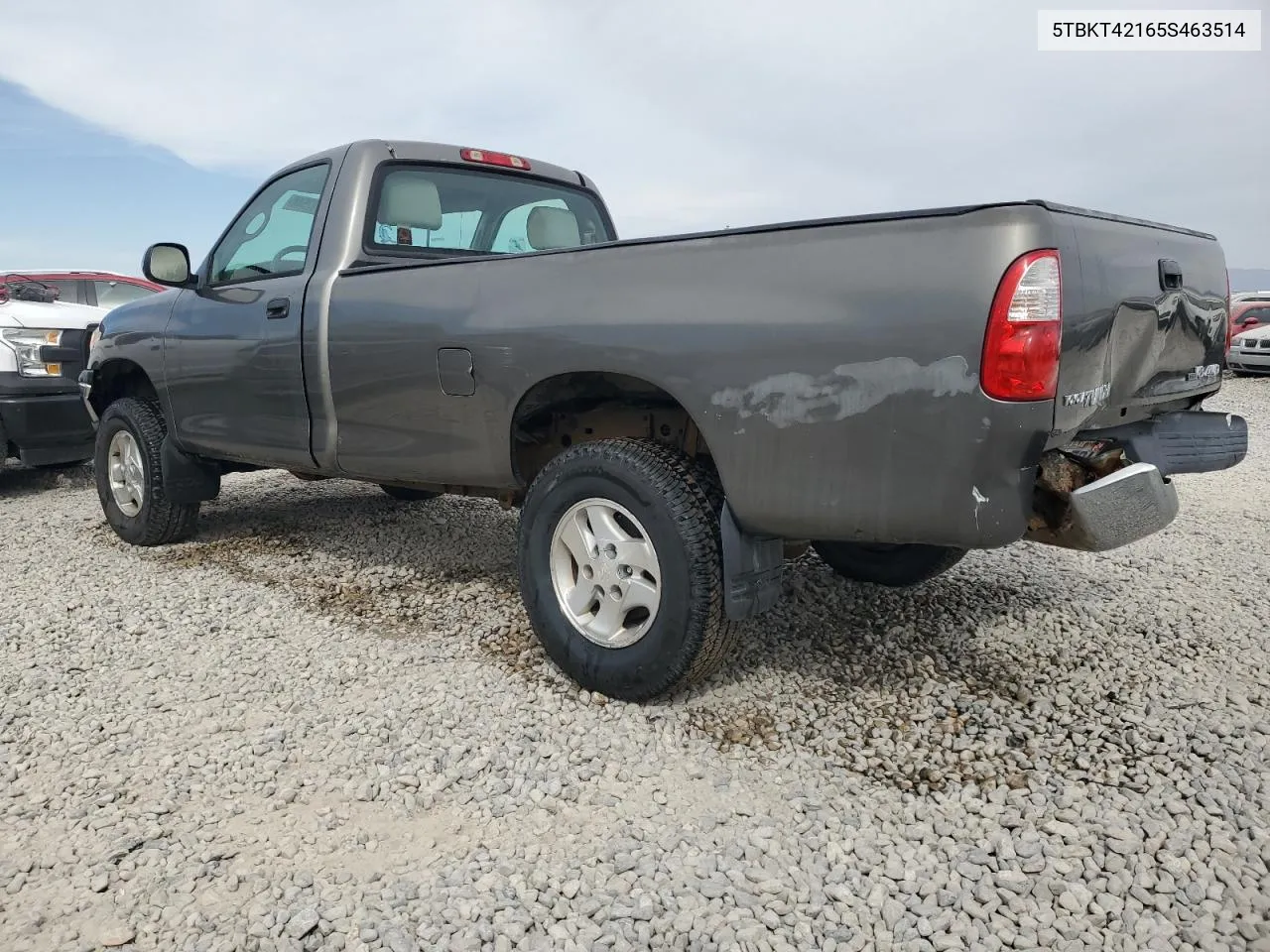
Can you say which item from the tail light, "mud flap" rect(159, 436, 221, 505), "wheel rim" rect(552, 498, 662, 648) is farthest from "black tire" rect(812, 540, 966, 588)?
"mud flap" rect(159, 436, 221, 505)

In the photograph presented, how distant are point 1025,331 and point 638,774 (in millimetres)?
1581

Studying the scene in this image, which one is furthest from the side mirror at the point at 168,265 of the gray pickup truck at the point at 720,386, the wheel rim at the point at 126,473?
the wheel rim at the point at 126,473

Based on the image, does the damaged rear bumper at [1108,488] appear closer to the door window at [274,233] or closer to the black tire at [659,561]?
the black tire at [659,561]

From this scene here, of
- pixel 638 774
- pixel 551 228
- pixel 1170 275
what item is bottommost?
pixel 638 774

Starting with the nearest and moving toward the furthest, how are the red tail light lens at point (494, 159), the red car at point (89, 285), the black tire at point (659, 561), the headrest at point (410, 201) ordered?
the black tire at point (659, 561)
the headrest at point (410, 201)
the red tail light lens at point (494, 159)
the red car at point (89, 285)

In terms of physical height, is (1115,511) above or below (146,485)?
above

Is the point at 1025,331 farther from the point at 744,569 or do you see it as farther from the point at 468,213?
the point at 468,213

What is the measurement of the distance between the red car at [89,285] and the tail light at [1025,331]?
9.32m

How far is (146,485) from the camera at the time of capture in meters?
5.00

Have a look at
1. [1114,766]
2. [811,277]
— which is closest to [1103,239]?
[811,277]

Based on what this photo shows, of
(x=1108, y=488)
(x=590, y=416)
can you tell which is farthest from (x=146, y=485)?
(x=1108, y=488)

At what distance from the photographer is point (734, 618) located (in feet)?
9.18

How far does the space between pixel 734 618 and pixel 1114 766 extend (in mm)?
1131

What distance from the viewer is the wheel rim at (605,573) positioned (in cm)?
292
